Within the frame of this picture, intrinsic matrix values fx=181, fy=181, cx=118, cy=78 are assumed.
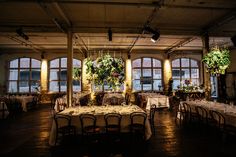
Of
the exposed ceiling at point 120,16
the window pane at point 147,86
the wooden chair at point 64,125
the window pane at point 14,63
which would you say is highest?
the exposed ceiling at point 120,16

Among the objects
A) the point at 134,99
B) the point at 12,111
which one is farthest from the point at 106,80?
the point at 134,99

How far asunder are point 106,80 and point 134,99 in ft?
31.5

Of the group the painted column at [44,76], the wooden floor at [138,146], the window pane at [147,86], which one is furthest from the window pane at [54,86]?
the wooden floor at [138,146]

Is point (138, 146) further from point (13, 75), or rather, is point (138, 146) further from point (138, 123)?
point (13, 75)

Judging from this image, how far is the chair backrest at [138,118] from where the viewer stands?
441 centimetres

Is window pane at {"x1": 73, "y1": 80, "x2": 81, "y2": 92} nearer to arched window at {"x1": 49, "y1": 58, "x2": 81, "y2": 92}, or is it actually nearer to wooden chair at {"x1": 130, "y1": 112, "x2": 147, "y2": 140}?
arched window at {"x1": 49, "y1": 58, "x2": 81, "y2": 92}

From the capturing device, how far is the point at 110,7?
20.1 ft

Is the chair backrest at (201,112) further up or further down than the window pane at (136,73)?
further down

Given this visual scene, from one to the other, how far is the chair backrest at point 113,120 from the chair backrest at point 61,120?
90 centimetres

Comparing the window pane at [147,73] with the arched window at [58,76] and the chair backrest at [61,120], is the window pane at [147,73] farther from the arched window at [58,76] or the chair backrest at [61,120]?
the chair backrest at [61,120]

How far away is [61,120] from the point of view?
4391 mm

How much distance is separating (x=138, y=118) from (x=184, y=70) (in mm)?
11738

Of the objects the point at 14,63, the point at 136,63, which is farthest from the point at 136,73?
the point at 14,63

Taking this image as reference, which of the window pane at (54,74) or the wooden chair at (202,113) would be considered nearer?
the wooden chair at (202,113)
